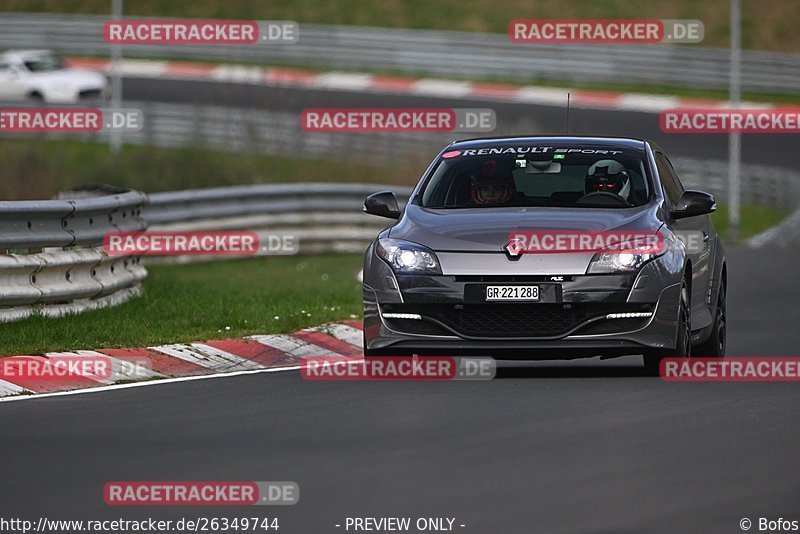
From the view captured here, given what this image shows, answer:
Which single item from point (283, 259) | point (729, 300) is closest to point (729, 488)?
point (729, 300)

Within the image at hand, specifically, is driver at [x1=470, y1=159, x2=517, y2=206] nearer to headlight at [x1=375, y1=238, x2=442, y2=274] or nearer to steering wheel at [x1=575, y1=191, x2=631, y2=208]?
steering wheel at [x1=575, y1=191, x2=631, y2=208]

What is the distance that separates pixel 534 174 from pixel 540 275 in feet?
5.98

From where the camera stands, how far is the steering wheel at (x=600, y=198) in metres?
12.8

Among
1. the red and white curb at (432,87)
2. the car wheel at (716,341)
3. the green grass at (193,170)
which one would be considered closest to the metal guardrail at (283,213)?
the green grass at (193,170)

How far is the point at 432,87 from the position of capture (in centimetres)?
4819

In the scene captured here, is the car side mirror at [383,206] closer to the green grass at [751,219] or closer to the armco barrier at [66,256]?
the armco barrier at [66,256]

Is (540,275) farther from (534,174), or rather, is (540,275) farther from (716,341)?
(716,341)

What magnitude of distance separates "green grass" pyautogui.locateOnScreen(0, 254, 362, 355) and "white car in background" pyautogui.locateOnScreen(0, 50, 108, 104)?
74.6 ft

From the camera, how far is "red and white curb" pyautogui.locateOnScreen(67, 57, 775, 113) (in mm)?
46188

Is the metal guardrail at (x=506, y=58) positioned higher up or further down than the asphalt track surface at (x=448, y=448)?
higher up

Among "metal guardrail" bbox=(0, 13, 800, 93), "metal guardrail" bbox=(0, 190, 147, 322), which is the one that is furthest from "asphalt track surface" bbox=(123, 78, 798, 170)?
"metal guardrail" bbox=(0, 190, 147, 322)

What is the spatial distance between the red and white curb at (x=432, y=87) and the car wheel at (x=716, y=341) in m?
30.6

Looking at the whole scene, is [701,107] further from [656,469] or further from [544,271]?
[656,469]

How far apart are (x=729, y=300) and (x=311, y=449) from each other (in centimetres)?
1060
